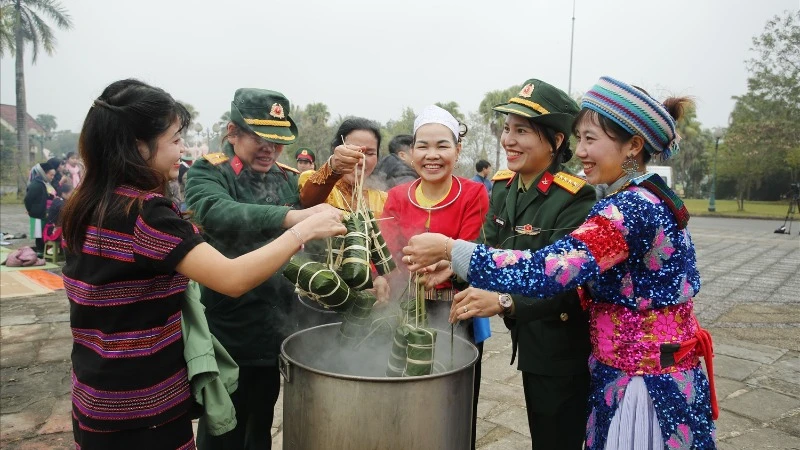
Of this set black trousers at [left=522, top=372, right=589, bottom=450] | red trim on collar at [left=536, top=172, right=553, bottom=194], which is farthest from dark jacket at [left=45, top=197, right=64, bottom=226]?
black trousers at [left=522, top=372, right=589, bottom=450]

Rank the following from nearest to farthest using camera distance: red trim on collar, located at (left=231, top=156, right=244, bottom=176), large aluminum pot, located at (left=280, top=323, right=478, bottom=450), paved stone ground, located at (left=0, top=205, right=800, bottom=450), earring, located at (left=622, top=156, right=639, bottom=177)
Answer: large aluminum pot, located at (left=280, top=323, right=478, bottom=450), earring, located at (left=622, top=156, right=639, bottom=177), red trim on collar, located at (left=231, top=156, right=244, bottom=176), paved stone ground, located at (left=0, top=205, right=800, bottom=450)

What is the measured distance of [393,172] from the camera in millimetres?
4496

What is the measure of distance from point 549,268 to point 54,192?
40.1ft

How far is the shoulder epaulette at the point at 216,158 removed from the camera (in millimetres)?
2410

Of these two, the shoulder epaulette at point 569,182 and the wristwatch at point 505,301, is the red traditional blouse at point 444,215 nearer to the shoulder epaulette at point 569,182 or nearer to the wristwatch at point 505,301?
the shoulder epaulette at point 569,182

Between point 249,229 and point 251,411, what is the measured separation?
1.08m

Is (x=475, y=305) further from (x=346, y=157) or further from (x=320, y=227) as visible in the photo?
(x=346, y=157)

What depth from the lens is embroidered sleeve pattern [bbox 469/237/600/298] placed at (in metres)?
1.54

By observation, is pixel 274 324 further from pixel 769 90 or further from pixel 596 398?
pixel 769 90

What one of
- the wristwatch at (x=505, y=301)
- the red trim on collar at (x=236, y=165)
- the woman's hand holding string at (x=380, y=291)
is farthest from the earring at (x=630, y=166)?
the red trim on collar at (x=236, y=165)

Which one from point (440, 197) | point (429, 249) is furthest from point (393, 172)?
point (429, 249)

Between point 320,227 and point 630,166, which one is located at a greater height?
point 630,166

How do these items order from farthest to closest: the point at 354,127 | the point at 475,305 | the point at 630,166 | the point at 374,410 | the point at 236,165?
the point at 354,127, the point at 236,165, the point at 475,305, the point at 630,166, the point at 374,410

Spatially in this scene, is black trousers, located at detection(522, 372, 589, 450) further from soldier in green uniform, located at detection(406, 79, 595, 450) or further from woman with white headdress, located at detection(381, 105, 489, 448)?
woman with white headdress, located at detection(381, 105, 489, 448)
